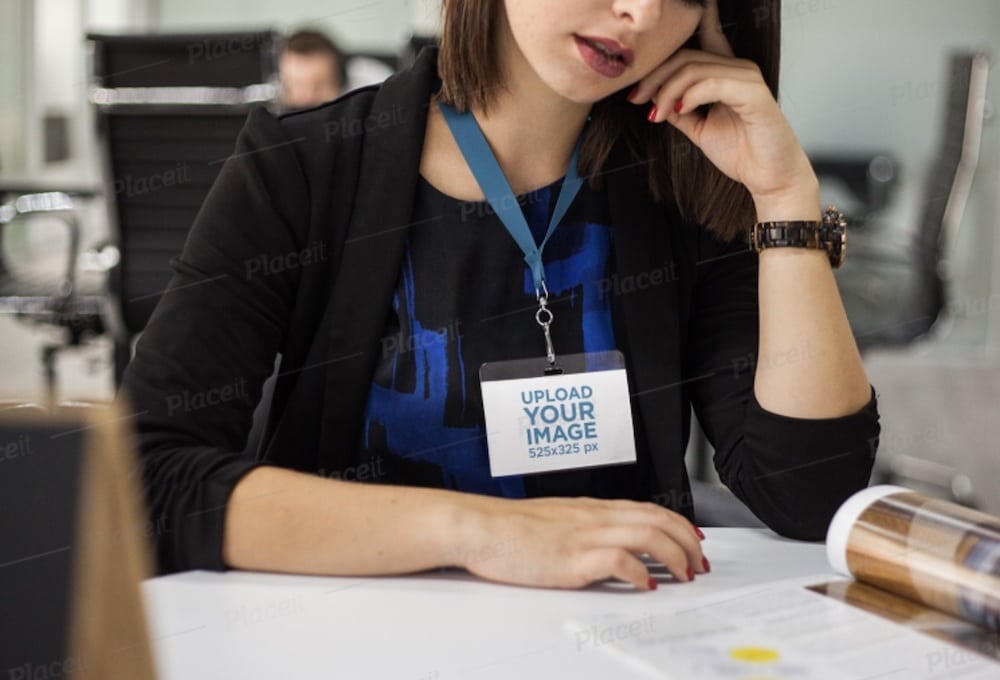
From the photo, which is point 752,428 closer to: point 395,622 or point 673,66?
point 673,66

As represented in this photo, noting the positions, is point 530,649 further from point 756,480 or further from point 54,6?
point 54,6

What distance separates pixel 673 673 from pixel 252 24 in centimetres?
684

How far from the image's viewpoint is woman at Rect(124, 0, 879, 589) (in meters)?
1.16

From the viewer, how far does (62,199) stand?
142 inches

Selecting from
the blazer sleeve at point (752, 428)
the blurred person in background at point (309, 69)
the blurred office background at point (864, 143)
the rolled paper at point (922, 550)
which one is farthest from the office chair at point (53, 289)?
the rolled paper at point (922, 550)

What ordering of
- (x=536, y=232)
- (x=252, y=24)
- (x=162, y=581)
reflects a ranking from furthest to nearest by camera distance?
(x=252, y=24)
(x=536, y=232)
(x=162, y=581)

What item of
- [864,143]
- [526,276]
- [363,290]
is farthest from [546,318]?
[864,143]

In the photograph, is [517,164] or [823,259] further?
[517,164]

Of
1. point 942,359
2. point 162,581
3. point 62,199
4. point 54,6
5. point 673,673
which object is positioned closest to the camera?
point 673,673

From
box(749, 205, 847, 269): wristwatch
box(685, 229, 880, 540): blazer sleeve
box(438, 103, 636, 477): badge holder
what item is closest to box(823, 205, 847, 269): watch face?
box(749, 205, 847, 269): wristwatch

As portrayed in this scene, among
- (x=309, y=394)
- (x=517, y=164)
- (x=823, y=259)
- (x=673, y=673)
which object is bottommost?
(x=673, y=673)

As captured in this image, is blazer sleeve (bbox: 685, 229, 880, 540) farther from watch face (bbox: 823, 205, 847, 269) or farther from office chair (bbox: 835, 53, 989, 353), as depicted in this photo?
office chair (bbox: 835, 53, 989, 353)

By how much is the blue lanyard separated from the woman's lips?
0.19 m

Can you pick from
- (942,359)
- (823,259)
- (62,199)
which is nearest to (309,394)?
(823,259)
